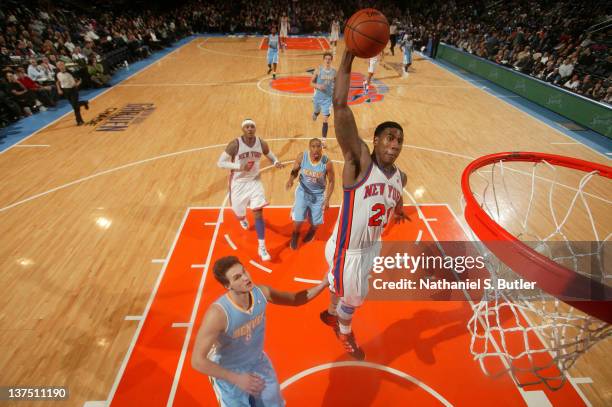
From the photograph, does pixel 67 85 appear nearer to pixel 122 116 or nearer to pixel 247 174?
pixel 122 116

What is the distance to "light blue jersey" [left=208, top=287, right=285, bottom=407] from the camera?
242 cm

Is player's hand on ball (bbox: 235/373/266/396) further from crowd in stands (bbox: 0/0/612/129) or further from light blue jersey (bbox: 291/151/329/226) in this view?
crowd in stands (bbox: 0/0/612/129)

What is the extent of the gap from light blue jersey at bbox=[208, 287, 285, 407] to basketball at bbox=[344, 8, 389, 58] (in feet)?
6.57

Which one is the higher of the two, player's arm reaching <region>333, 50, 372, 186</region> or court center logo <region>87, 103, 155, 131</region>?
player's arm reaching <region>333, 50, 372, 186</region>

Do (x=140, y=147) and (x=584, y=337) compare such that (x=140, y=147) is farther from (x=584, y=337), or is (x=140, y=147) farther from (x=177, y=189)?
(x=584, y=337)

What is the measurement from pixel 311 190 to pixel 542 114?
10487 millimetres

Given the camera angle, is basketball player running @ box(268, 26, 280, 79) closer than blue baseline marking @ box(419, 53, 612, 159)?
No

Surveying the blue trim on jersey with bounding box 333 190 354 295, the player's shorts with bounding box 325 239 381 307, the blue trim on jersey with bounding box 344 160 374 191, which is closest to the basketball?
the blue trim on jersey with bounding box 344 160 374 191

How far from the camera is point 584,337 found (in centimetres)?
298

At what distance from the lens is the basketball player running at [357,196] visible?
8.12ft

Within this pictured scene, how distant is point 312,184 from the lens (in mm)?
4953

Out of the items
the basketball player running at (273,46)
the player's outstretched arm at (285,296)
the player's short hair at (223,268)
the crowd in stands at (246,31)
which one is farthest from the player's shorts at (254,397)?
the basketball player running at (273,46)

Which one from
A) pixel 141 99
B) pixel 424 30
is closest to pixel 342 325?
pixel 141 99

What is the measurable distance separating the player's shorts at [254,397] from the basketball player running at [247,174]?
8.00 ft
